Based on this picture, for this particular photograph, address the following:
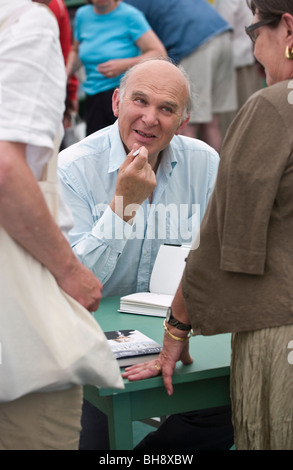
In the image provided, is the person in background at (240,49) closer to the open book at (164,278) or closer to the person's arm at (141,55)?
the person's arm at (141,55)

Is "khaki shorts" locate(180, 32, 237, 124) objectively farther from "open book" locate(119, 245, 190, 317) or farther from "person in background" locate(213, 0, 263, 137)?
"open book" locate(119, 245, 190, 317)

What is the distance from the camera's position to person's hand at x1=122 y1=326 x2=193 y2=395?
1.62 metres

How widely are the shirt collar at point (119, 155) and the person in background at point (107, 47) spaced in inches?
69.4

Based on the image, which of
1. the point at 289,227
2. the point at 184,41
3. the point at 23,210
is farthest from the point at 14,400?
the point at 184,41

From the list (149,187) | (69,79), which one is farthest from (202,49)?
(149,187)

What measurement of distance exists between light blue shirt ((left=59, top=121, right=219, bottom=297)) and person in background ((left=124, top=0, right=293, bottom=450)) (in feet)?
2.28

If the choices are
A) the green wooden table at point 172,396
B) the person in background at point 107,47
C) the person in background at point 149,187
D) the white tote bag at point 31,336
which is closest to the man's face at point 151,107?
the person in background at point 149,187

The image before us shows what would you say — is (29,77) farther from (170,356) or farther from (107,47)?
(107,47)

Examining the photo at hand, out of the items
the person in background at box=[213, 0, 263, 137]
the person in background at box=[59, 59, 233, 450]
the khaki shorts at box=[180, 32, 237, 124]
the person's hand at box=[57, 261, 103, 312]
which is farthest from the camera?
the person in background at box=[213, 0, 263, 137]

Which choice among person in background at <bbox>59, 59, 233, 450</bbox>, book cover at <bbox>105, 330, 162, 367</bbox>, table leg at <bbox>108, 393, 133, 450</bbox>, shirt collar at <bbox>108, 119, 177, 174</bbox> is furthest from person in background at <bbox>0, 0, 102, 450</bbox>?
shirt collar at <bbox>108, 119, 177, 174</bbox>

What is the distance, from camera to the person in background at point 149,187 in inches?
94.3

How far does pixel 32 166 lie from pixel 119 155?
1.20m

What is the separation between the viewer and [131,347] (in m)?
1.79
